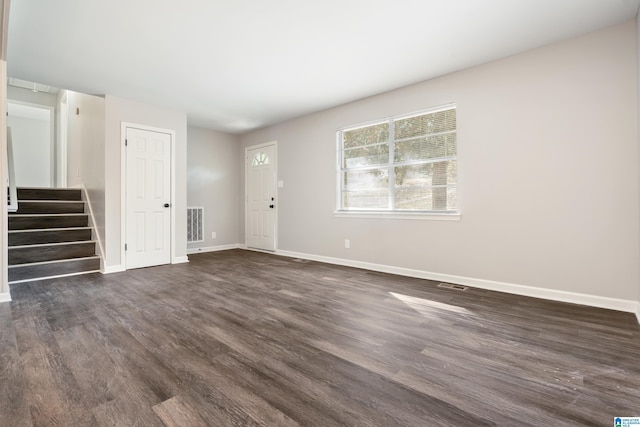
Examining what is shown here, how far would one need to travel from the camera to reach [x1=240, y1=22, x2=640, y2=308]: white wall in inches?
106

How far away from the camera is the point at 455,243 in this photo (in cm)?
361

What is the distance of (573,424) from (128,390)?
6.86 feet

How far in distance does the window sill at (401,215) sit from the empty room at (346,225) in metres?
0.03

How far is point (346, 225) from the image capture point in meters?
4.75

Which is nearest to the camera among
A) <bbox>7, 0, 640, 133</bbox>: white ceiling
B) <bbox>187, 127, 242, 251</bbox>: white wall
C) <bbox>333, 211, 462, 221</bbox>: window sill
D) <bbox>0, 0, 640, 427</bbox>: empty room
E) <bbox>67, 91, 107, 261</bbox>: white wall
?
<bbox>0, 0, 640, 427</bbox>: empty room

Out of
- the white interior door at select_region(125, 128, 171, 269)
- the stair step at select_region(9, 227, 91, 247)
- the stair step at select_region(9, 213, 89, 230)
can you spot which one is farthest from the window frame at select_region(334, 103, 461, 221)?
the stair step at select_region(9, 213, 89, 230)

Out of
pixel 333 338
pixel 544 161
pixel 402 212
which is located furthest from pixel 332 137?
pixel 333 338

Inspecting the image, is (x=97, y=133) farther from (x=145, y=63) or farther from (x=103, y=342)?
(x=103, y=342)

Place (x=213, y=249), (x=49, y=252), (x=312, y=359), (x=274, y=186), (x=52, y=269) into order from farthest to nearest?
(x=213, y=249) → (x=274, y=186) → (x=49, y=252) → (x=52, y=269) → (x=312, y=359)

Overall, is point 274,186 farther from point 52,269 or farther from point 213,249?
point 52,269

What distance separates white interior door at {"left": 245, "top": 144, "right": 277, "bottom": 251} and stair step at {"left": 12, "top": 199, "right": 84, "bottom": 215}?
9.63ft

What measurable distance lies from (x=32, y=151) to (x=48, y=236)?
4802mm

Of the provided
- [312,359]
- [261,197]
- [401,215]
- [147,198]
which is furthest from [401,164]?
[147,198]

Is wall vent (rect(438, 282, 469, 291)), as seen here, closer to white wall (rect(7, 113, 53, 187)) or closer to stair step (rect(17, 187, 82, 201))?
stair step (rect(17, 187, 82, 201))
